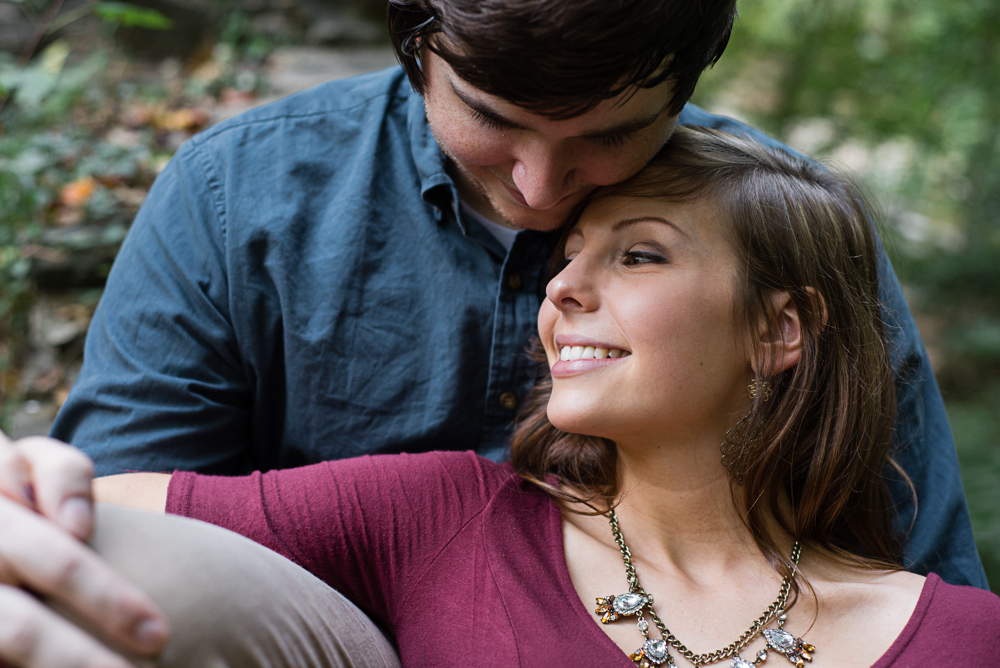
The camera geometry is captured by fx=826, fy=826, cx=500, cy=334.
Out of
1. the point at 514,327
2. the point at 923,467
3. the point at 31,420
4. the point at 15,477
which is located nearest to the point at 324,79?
the point at 31,420

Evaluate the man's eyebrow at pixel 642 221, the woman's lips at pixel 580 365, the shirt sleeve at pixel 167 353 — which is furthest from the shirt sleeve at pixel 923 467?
the shirt sleeve at pixel 167 353

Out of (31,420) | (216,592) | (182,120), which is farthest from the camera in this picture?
(182,120)

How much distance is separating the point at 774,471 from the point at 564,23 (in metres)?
1.05

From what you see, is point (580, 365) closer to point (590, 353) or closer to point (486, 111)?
point (590, 353)

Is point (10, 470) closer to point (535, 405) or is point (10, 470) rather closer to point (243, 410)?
point (243, 410)

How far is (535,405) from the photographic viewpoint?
1999 millimetres

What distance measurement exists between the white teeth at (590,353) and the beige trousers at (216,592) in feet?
2.17

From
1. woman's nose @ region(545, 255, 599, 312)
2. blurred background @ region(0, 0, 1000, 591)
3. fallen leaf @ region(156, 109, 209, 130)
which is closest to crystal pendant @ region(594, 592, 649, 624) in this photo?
woman's nose @ region(545, 255, 599, 312)

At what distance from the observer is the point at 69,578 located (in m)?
0.89

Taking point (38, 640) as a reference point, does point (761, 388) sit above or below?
above

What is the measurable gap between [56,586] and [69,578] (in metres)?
0.02

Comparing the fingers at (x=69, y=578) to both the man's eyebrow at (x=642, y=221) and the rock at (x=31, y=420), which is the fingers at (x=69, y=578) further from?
the rock at (x=31, y=420)

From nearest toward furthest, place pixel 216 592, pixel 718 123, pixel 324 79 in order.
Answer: pixel 216 592, pixel 718 123, pixel 324 79

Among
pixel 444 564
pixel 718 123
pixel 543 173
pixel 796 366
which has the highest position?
pixel 718 123
